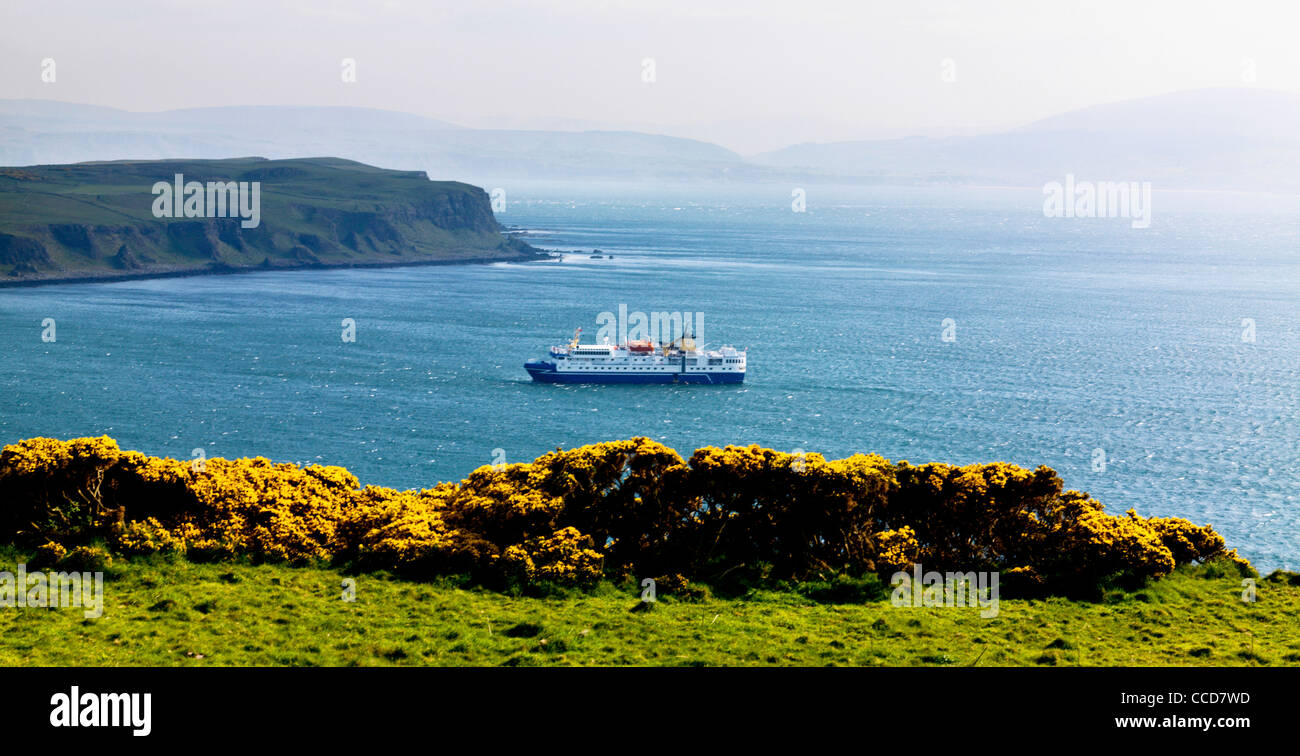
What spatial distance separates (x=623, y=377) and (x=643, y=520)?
7079cm

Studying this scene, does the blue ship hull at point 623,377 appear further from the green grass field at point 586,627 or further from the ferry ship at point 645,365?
the green grass field at point 586,627

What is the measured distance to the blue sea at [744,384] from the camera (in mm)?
67500

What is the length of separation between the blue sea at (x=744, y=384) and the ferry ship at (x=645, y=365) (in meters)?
2.11

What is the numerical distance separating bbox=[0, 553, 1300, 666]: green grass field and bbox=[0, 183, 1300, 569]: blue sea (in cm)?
3436

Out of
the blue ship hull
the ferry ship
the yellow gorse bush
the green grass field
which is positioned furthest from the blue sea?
the green grass field

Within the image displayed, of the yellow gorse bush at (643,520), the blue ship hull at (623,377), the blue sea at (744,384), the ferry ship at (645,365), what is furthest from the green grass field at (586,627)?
the ferry ship at (645,365)

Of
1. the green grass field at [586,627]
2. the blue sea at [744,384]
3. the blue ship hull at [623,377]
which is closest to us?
the green grass field at [586,627]

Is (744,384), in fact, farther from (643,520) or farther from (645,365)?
(643,520)

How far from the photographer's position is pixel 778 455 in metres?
23.5

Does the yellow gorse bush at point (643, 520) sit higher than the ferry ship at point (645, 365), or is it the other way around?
the yellow gorse bush at point (643, 520)

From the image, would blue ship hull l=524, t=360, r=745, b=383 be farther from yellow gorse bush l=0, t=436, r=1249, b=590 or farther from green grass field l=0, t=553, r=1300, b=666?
green grass field l=0, t=553, r=1300, b=666

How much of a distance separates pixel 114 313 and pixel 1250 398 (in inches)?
4483

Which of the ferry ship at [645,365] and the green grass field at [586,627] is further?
the ferry ship at [645,365]
